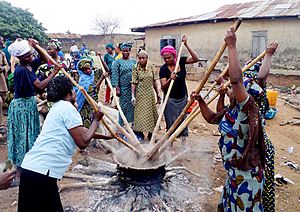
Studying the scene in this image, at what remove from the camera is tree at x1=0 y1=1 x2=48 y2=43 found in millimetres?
15141

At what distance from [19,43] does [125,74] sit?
1896 mm

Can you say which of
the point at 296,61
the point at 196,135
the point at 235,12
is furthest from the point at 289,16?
the point at 196,135

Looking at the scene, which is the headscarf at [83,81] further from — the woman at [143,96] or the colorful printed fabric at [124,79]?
the woman at [143,96]

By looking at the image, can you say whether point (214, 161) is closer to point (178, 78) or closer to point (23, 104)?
point (178, 78)

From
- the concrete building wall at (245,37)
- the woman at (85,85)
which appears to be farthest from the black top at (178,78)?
the concrete building wall at (245,37)

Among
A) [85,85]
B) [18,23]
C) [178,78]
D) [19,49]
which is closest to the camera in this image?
[19,49]

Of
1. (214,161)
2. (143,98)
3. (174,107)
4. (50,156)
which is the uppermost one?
(50,156)

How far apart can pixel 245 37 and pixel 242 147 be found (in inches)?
509

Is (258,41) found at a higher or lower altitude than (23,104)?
higher

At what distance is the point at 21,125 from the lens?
376cm

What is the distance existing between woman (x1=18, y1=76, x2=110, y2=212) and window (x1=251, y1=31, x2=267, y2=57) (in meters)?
12.9

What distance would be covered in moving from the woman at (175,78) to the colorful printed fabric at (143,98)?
0.26m

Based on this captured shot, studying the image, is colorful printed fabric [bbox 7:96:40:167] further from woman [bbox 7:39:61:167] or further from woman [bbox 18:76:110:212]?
woman [bbox 18:76:110:212]

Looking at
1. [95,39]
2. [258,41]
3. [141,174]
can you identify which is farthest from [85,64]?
[95,39]
